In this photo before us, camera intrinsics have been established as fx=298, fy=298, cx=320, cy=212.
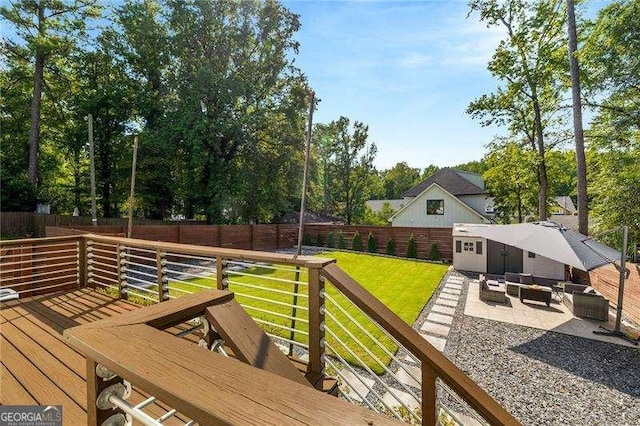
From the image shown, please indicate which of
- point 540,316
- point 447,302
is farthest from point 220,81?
point 540,316

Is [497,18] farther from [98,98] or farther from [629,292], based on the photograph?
[98,98]

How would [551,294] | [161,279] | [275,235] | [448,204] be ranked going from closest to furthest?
[161,279]
[551,294]
[275,235]
[448,204]

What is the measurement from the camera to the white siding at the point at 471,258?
12938 mm

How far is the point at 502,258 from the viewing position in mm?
12844

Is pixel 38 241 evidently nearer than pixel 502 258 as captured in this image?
Yes

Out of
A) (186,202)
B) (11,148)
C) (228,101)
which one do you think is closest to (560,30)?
(228,101)

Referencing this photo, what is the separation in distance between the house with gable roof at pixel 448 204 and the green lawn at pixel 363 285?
276 inches

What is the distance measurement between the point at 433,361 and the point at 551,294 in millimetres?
9490

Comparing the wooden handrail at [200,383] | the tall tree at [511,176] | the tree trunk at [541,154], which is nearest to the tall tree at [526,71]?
the tree trunk at [541,154]

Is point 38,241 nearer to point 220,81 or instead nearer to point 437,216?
point 220,81

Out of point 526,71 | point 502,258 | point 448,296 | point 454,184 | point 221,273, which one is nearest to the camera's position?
point 221,273

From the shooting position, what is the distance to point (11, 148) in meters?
16.5

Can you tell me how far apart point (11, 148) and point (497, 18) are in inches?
1025

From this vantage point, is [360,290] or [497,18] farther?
[497,18]
